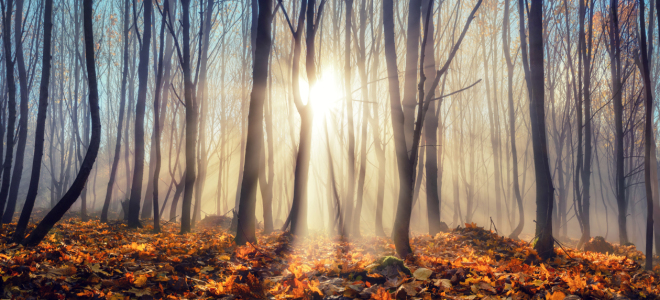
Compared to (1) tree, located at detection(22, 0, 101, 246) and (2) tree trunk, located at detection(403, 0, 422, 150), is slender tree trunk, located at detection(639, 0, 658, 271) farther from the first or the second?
(1) tree, located at detection(22, 0, 101, 246)

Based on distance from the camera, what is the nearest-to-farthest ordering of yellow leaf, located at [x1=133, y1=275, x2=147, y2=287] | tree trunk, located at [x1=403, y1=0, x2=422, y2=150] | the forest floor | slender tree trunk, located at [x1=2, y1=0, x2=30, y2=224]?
the forest floor, yellow leaf, located at [x1=133, y1=275, x2=147, y2=287], tree trunk, located at [x1=403, y1=0, x2=422, y2=150], slender tree trunk, located at [x1=2, y1=0, x2=30, y2=224]

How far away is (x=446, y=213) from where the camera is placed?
28.7 metres

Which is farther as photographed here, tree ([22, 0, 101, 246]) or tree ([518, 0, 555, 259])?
tree ([518, 0, 555, 259])

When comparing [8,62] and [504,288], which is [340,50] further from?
[504,288]

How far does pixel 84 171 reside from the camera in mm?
3486

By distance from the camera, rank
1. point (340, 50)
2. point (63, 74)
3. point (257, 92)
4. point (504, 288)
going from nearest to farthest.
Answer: point (504, 288) → point (257, 92) → point (340, 50) → point (63, 74)

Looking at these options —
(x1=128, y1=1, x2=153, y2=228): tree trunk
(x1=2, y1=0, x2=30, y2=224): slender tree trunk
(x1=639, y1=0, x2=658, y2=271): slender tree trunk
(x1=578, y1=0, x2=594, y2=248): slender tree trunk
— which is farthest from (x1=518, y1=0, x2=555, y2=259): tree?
(x1=2, y1=0, x2=30, y2=224): slender tree trunk

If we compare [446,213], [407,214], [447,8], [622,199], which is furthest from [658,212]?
[446,213]

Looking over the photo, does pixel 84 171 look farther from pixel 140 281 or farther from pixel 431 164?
pixel 431 164

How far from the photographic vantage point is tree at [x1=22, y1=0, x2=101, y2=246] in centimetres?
338

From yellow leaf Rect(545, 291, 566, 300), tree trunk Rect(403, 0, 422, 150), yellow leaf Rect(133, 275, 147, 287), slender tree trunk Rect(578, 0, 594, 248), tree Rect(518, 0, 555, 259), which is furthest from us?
slender tree trunk Rect(578, 0, 594, 248)

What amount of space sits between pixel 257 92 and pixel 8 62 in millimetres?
4065

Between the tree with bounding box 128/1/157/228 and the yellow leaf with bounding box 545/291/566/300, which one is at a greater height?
the tree with bounding box 128/1/157/228

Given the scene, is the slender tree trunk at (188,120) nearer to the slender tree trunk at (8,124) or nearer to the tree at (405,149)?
the slender tree trunk at (8,124)
